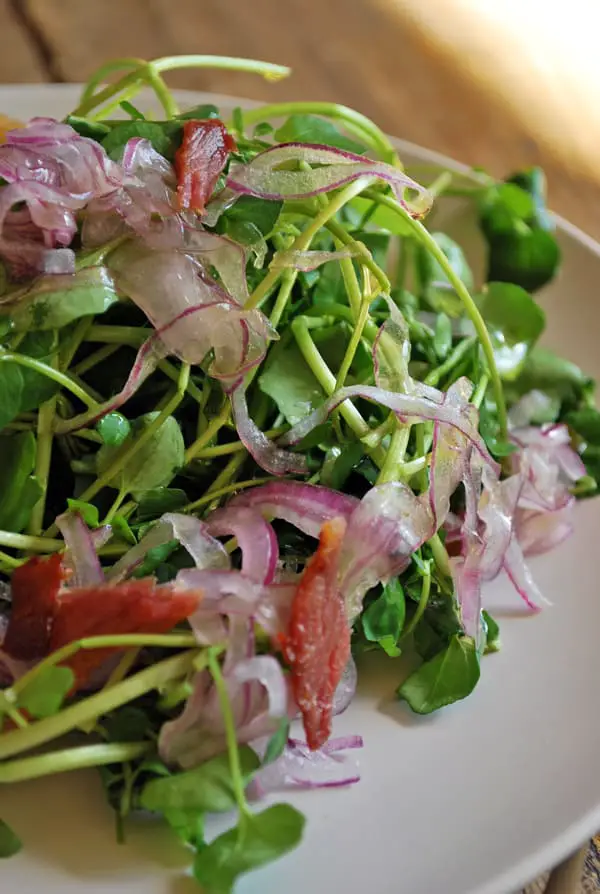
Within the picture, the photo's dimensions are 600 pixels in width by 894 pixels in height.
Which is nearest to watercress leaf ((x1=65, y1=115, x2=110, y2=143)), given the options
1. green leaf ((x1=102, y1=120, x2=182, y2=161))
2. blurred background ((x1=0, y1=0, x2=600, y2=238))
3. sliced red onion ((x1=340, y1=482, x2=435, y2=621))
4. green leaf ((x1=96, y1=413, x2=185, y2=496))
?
green leaf ((x1=102, y1=120, x2=182, y2=161))

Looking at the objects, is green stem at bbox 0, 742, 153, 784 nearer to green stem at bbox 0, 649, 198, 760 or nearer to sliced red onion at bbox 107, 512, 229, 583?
green stem at bbox 0, 649, 198, 760

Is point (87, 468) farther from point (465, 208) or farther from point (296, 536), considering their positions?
point (465, 208)

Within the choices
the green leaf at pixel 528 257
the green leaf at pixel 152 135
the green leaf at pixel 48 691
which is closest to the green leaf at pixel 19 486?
the green leaf at pixel 48 691

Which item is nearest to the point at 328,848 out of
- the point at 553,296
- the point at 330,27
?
the point at 553,296

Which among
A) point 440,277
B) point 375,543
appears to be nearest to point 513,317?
point 440,277

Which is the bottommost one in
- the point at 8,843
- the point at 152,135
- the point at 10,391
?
the point at 8,843

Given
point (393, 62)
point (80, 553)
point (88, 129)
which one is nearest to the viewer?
point (80, 553)

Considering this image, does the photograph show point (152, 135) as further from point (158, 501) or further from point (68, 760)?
point (68, 760)
